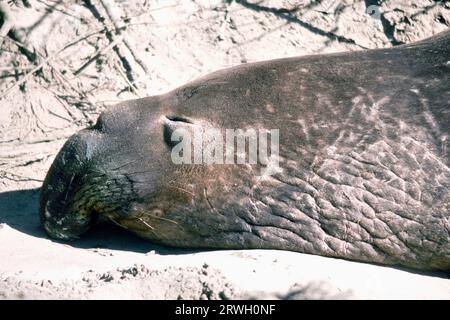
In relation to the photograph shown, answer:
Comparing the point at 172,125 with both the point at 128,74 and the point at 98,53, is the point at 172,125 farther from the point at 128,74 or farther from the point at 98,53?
the point at 98,53

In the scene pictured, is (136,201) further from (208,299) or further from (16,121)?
(16,121)

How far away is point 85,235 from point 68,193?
0.31 meters

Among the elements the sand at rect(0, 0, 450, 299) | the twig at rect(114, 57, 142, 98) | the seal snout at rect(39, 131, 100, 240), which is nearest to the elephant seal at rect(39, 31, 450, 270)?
the seal snout at rect(39, 131, 100, 240)

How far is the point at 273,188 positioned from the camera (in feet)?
10.2

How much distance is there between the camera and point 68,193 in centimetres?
341

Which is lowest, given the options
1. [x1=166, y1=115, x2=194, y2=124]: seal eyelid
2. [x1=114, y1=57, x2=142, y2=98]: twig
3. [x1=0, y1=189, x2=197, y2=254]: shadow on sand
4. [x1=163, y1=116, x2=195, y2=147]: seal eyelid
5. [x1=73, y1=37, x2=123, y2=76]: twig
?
[x1=0, y1=189, x2=197, y2=254]: shadow on sand

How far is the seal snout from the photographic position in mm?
3379

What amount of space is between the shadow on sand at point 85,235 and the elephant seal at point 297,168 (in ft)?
0.28

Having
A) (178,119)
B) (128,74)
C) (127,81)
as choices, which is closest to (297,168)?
(178,119)

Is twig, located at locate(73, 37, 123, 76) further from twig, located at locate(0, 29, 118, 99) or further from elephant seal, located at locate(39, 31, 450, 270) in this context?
elephant seal, located at locate(39, 31, 450, 270)

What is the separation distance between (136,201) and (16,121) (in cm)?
187

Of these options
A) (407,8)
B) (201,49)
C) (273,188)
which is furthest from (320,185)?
(407,8)

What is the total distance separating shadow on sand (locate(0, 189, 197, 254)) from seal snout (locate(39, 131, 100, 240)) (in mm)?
105

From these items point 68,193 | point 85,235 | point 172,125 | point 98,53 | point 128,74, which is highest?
point 98,53
